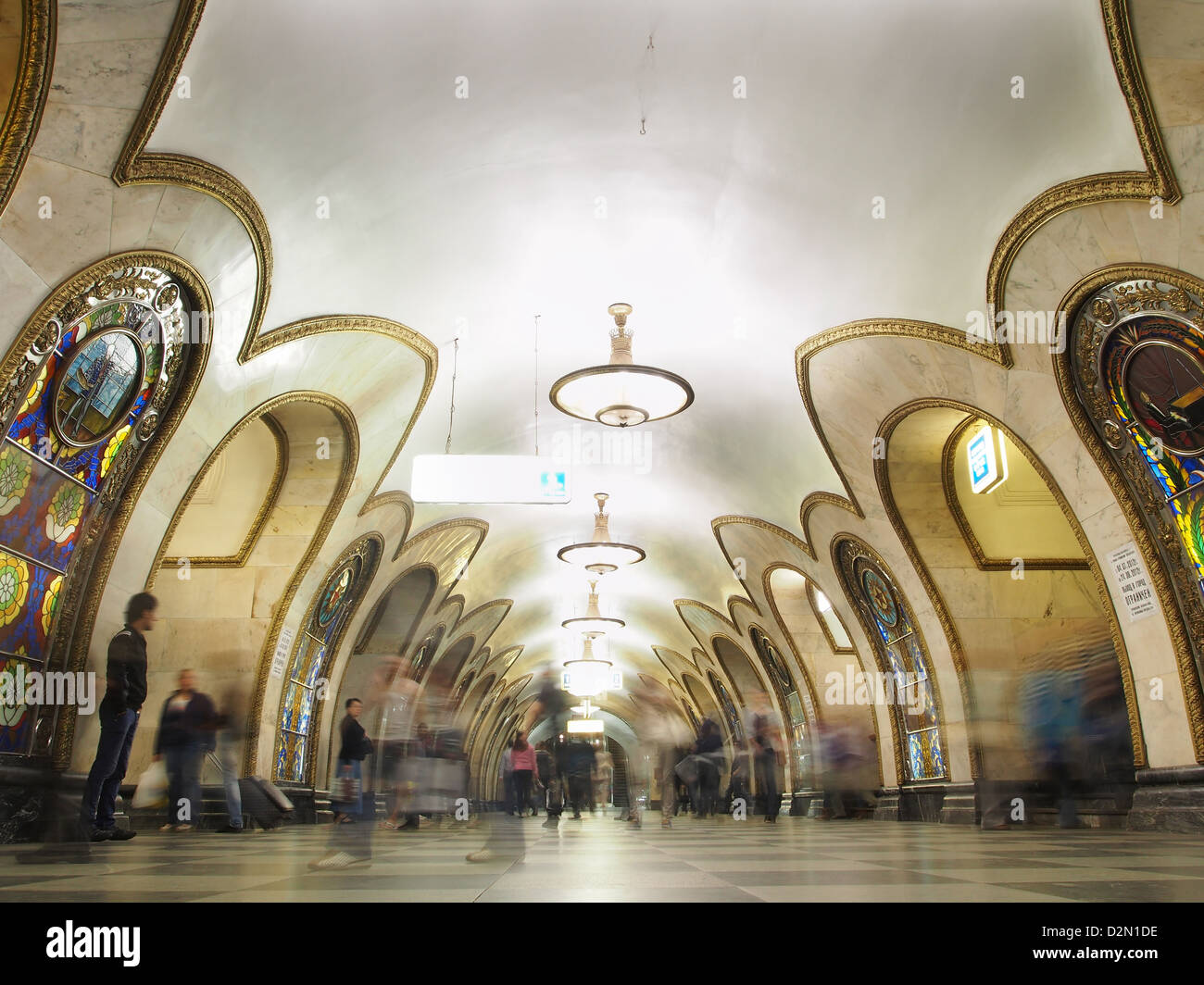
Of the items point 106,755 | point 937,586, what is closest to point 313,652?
point 106,755

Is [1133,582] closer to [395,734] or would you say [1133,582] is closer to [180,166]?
[395,734]

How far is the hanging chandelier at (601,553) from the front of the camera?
13.5m

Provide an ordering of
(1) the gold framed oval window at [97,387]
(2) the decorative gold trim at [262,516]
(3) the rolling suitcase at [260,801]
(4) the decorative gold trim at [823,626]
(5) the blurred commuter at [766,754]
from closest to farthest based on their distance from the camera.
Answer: (1) the gold framed oval window at [97,387] → (3) the rolling suitcase at [260,801] → (2) the decorative gold trim at [262,516] → (5) the blurred commuter at [766,754] → (4) the decorative gold trim at [823,626]

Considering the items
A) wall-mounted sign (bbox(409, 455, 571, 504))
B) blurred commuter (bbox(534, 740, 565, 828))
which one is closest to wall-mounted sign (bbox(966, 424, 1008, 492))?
wall-mounted sign (bbox(409, 455, 571, 504))

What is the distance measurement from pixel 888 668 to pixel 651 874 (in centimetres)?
988

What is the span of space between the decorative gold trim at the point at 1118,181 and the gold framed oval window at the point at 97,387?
6420 millimetres

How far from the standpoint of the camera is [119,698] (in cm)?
575

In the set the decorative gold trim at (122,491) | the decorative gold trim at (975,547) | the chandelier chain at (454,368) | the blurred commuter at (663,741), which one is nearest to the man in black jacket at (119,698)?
the decorative gold trim at (122,491)

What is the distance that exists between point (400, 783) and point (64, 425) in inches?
131

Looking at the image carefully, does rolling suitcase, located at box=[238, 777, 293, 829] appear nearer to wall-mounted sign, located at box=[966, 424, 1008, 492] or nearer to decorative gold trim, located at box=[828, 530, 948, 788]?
decorative gold trim, located at box=[828, 530, 948, 788]

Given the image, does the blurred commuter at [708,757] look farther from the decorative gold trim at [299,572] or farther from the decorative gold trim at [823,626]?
the decorative gold trim at [299,572]

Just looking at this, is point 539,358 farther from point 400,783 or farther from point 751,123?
point 400,783

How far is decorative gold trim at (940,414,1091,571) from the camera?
34.4ft

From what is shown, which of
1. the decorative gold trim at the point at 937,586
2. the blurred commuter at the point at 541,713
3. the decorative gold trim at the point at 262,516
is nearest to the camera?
the blurred commuter at the point at 541,713
